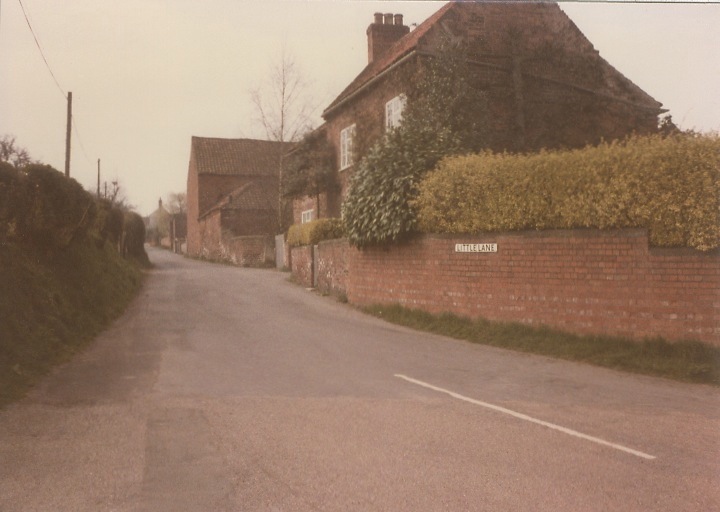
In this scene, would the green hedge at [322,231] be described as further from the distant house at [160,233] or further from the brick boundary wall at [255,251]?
the distant house at [160,233]

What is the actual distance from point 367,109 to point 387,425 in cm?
2087

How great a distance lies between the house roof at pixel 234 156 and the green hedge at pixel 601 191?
47328mm

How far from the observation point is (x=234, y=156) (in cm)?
6306

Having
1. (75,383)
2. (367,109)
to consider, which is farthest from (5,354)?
(367,109)

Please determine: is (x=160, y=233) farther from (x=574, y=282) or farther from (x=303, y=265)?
(x=574, y=282)

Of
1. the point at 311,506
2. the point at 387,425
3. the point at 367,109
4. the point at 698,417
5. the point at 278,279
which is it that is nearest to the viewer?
the point at 311,506

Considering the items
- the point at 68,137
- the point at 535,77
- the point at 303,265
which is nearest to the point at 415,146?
the point at 535,77

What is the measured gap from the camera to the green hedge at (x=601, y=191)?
34.4 feet

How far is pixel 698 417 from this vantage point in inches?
280

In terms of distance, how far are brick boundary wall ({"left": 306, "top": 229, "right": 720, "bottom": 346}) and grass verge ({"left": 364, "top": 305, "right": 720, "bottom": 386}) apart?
0.22 meters

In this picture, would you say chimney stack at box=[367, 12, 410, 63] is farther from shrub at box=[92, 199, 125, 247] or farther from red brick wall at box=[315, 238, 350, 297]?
shrub at box=[92, 199, 125, 247]

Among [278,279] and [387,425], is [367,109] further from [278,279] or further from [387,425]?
[387,425]

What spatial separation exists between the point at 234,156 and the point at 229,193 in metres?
5.30

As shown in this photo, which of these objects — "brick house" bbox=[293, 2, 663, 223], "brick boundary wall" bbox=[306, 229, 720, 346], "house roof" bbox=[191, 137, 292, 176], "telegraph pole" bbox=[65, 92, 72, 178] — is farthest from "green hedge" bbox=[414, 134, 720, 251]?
"house roof" bbox=[191, 137, 292, 176]
